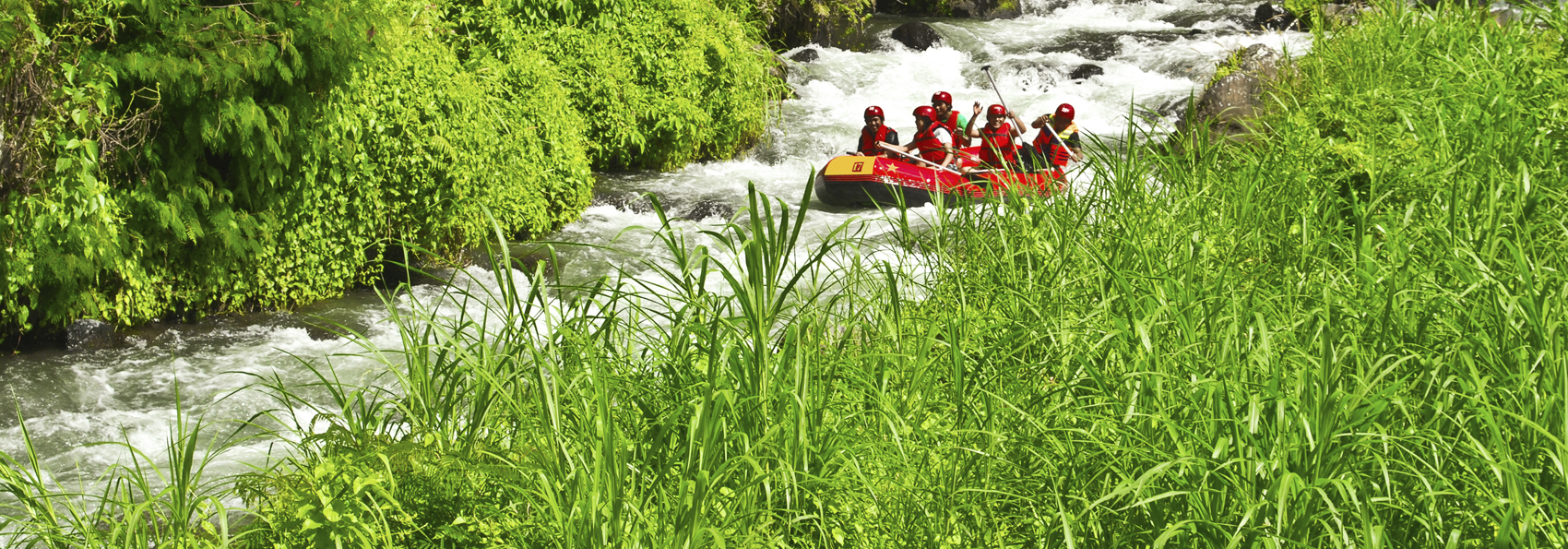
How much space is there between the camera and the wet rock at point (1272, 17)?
47.4 feet

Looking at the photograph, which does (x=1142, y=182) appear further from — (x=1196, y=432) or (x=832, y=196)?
(x=832, y=196)

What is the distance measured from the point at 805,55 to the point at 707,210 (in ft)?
18.9

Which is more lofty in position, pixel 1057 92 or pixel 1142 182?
pixel 1142 182

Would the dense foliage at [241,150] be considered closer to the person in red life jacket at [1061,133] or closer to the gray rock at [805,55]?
the person in red life jacket at [1061,133]

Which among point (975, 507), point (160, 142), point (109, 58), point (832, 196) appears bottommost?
point (832, 196)

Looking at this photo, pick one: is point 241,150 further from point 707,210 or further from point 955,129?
point 955,129

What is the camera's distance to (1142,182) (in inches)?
157

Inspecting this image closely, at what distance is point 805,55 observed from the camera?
1368 centimetres

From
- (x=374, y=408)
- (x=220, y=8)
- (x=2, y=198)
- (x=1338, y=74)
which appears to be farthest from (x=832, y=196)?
(x=374, y=408)

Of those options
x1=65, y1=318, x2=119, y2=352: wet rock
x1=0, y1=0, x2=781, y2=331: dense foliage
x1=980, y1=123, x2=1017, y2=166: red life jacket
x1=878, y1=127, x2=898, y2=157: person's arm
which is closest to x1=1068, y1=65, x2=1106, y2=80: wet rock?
x1=878, y1=127, x2=898, y2=157: person's arm

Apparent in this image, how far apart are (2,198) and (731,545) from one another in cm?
436

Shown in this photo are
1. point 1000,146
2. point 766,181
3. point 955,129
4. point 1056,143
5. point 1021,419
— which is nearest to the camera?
point 1021,419

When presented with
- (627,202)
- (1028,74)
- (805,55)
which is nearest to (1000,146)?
(627,202)

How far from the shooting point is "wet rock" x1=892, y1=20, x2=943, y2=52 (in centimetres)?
1453
